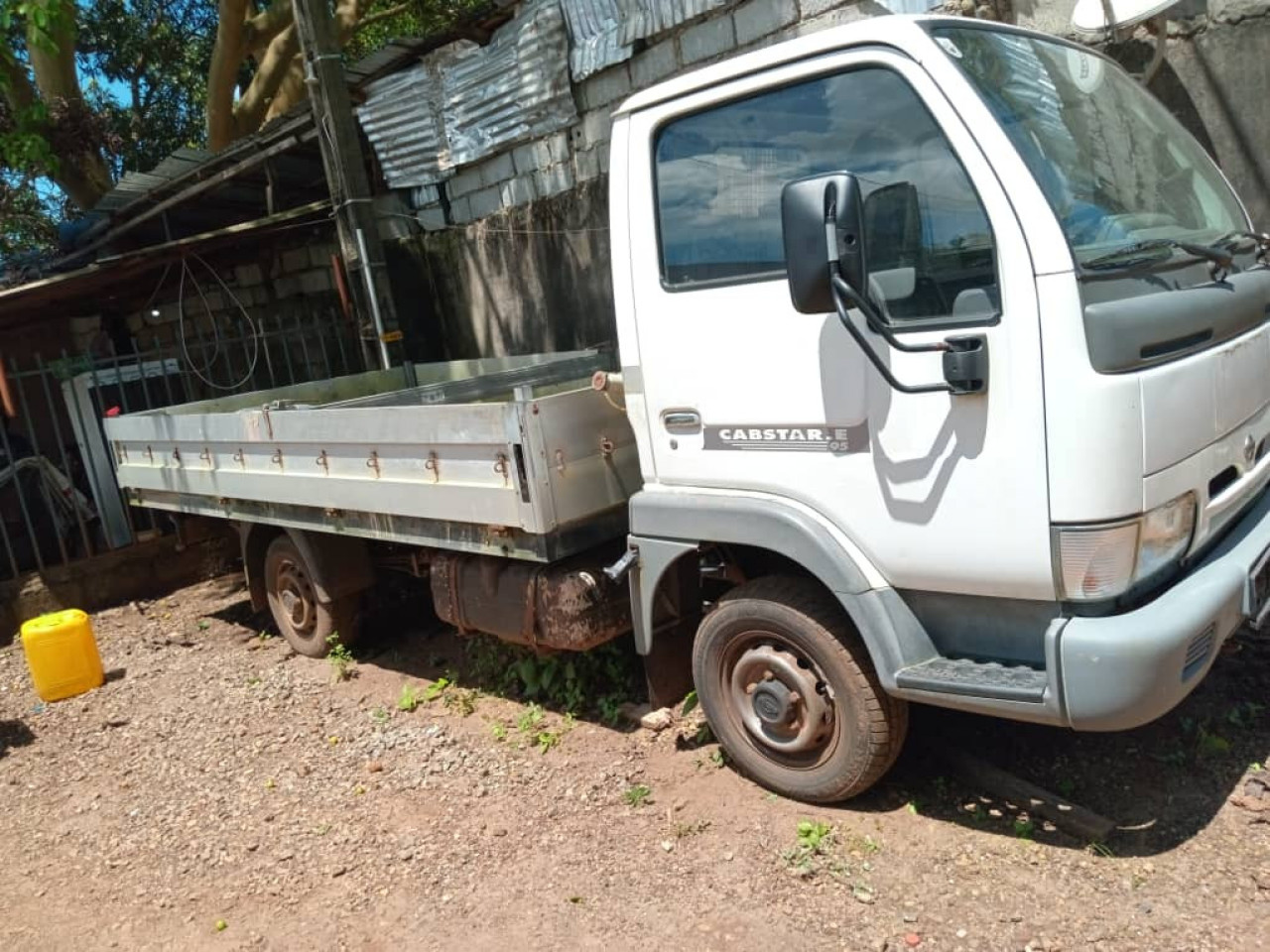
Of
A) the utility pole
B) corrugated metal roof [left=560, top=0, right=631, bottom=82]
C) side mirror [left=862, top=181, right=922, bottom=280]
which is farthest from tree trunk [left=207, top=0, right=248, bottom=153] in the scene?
side mirror [left=862, top=181, right=922, bottom=280]

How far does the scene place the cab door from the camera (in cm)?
266

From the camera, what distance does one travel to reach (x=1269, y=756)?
3295 mm

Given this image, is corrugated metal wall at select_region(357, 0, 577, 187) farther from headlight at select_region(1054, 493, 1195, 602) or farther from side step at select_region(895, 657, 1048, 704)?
headlight at select_region(1054, 493, 1195, 602)

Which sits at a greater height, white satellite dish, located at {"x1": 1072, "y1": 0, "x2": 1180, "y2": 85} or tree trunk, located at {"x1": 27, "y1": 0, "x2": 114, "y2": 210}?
tree trunk, located at {"x1": 27, "y1": 0, "x2": 114, "y2": 210}

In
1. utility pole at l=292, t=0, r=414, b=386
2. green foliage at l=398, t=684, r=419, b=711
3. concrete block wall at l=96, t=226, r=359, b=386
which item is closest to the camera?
green foliage at l=398, t=684, r=419, b=711

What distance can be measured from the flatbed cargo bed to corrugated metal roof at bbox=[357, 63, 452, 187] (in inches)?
130

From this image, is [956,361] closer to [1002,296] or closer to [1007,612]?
[1002,296]

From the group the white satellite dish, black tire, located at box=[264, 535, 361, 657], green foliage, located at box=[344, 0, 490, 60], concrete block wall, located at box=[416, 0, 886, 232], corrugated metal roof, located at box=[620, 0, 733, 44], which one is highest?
green foliage, located at box=[344, 0, 490, 60]

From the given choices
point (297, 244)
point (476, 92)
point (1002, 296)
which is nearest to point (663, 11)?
point (476, 92)

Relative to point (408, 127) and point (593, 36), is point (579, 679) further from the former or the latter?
point (408, 127)

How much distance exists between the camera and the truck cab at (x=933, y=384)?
2.58 meters

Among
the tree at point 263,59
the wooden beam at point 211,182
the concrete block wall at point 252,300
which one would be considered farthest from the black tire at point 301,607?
the tree at point 263,59

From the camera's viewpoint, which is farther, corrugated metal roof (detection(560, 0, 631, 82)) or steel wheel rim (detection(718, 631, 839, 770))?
corrugated metal roof (detection(560, 0, 631, 82))

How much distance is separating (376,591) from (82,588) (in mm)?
3145
